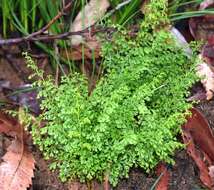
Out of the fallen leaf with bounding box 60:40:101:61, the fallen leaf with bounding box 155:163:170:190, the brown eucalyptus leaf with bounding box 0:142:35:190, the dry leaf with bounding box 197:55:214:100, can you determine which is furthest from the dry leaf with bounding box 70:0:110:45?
the fallen leaf with bounding box 155:163:170:190

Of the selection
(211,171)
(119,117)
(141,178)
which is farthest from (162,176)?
(119,117)

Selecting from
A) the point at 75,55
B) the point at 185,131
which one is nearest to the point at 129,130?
the point at 185,131

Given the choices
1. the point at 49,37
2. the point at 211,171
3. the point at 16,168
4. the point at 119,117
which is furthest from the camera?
the point at 49,37

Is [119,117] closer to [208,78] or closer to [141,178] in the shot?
[141,178]

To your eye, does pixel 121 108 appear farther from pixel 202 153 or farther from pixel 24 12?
pixel 24 12

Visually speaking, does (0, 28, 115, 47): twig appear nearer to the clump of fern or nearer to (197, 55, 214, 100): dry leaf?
the clump of fern

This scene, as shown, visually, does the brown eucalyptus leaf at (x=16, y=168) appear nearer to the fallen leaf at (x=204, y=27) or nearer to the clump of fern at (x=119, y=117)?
the clump of fern at (x=119, y=117)
